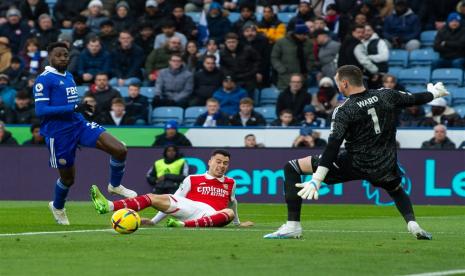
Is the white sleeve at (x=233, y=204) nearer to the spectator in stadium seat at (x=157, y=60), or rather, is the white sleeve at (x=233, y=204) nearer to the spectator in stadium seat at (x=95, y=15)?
the spectator in stadium seat at (x=157, y=60)

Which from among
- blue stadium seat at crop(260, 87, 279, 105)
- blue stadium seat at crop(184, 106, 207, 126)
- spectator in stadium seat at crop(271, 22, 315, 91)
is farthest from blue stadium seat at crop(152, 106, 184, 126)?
spectator in stadium seat at crop(271, 22, 315, 91)

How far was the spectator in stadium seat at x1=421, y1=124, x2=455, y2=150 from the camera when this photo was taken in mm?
25691

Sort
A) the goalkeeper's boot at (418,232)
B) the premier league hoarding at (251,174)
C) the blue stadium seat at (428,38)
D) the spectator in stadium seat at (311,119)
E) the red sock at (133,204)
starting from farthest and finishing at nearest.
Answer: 1. the blue stadium seat at (428,38)
2. the spectator in stadium seat at (311,119)
3. the premier league hoarding at (251,174)
4. the red sock at (133,204)
5. the goalkeeper's boot at (418,232)

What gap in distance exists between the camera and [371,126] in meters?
13.3

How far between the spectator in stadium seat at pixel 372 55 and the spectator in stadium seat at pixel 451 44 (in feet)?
4.90

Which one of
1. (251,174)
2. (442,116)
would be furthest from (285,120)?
(442,116)

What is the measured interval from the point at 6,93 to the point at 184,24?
4743 mm

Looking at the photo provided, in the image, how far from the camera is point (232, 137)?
27.3m

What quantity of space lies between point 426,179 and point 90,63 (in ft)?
30.6

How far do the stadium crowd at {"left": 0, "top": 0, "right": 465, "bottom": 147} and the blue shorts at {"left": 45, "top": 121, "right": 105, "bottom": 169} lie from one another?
10248mm

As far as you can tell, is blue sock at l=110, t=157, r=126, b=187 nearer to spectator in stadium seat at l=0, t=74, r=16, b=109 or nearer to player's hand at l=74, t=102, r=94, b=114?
player's hand at l=74, t=102, r=94, b=114

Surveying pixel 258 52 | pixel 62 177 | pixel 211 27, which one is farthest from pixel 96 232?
pixel 211 27

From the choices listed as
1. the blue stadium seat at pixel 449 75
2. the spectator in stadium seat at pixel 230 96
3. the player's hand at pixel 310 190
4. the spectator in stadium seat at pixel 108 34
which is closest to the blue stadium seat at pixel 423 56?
the blue stadium seat at pixel 449 75

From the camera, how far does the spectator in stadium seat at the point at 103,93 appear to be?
28.3 m
